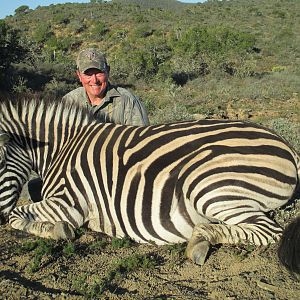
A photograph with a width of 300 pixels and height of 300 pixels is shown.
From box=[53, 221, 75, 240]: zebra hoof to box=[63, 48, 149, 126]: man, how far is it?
1830 mm

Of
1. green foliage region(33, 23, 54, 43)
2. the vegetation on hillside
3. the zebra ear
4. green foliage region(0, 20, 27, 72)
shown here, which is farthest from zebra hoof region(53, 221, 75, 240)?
green foliage region(33, 23, 54, 43)

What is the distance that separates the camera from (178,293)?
257 centimetres

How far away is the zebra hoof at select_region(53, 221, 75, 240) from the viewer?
3555 millimetres

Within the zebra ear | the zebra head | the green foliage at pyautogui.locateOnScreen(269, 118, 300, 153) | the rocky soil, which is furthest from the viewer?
the green foliage at pyautogui.locateOnScreen(269, 118, 300, 153)

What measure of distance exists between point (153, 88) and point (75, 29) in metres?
26.2

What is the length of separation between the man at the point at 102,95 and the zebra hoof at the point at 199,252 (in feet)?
7.93

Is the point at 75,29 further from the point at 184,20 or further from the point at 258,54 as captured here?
the point at 258,54

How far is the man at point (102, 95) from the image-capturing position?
5062 mm

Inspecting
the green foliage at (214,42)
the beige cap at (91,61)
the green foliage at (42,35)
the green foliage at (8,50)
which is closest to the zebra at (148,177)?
the beige cap at (91,61)

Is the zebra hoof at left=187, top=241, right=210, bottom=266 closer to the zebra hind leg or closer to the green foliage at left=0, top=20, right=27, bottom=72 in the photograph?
the zebra hind leg

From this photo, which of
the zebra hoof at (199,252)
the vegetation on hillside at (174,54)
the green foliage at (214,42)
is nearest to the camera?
the zebra hoof at (199,252)

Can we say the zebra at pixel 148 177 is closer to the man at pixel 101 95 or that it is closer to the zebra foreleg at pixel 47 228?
the zebra foreleg at pixel 47 228

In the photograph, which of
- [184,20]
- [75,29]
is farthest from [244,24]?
[75,29]

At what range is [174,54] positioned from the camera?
2906 cm
